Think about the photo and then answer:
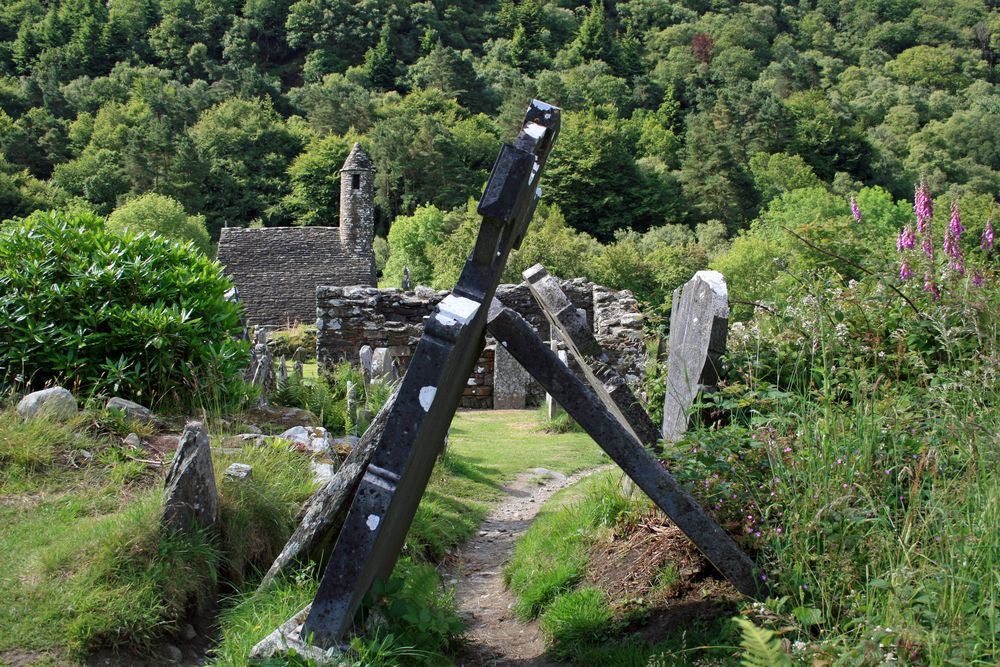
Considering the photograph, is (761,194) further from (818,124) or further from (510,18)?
(510,18)

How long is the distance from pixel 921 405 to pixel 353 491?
9.47ft

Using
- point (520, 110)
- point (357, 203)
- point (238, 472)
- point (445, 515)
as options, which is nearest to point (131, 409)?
point (238, 472)

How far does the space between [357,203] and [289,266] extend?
7.65 meters

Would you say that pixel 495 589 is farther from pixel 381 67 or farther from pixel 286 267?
pixel 381 67

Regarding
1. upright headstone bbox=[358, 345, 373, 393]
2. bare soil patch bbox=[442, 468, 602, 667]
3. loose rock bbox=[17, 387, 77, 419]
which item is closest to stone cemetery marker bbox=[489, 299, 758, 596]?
bare soil patch bbox=[442, 468, 602, 667]

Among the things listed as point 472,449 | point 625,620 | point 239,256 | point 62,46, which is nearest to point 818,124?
point 239,256

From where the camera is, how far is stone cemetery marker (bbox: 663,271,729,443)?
15.4ft

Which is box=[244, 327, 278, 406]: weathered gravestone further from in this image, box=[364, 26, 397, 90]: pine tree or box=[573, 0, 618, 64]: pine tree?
box=[573, 0, 618, 64]: pine tree

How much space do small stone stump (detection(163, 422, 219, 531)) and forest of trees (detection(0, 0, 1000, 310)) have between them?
106 ft

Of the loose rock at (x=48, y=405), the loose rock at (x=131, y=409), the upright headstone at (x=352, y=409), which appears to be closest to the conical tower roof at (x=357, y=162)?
the upright headstone at (x=352, y=409)

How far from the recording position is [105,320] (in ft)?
19.9

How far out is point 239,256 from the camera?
139ft

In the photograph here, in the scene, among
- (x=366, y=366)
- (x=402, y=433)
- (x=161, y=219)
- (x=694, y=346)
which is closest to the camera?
(x=402, y=433)

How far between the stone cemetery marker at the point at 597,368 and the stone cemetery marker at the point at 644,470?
66 cm
